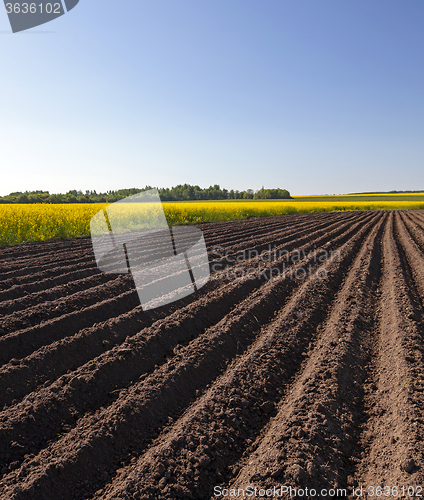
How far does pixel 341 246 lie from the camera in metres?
10.4

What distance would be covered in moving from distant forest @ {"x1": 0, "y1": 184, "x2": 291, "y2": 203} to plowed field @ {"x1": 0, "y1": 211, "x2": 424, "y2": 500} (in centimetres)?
2887

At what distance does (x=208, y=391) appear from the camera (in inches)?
121

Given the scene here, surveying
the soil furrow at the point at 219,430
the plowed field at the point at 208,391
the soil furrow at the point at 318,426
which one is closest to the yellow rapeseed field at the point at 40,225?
the plowed field at the point at 208,391

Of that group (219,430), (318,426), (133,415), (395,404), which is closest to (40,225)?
(133,415)

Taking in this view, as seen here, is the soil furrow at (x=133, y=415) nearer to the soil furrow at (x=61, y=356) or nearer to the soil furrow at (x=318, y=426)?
the soil furrow at (x=61, y=356)

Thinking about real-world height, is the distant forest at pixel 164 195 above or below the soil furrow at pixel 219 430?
above

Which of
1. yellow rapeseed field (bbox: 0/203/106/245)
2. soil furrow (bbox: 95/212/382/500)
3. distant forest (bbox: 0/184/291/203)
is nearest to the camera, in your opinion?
soil furrow (bbox: 95/212/382/500)

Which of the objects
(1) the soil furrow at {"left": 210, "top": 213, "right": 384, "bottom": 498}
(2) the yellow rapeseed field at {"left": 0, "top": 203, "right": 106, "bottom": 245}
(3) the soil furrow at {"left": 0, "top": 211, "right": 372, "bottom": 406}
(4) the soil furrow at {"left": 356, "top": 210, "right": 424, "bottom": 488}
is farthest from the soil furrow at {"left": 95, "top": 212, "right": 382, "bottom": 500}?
(2) the yellow rapeseed field at {"left": 0, "top": 203, "right": 106, "bottom": 245}

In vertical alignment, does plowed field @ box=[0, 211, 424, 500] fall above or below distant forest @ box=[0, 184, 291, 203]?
below

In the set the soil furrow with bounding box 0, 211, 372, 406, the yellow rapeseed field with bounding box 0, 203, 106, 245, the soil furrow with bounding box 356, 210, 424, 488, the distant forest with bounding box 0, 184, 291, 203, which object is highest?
the distant forest with bounding box 0, 184, 291, 203

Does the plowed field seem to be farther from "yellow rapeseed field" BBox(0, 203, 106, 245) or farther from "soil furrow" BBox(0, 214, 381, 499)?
"yellow rapeseed field" BBox(0, 203, 106, 245)

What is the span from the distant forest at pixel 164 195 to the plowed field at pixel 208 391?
28870 mm

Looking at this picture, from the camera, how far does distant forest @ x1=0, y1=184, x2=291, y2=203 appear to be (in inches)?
1357

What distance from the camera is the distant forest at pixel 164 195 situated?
113ft
